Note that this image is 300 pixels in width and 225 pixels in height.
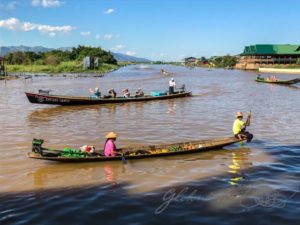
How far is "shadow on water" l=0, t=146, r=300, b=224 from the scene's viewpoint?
897 centimetres

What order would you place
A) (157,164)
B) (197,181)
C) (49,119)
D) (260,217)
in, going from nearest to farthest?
(260,217) < (197,181) < (157,164) < (49,119)

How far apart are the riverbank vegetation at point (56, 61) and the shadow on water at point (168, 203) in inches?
3243

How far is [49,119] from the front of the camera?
24.2 metres

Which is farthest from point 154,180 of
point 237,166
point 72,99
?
point 72,99

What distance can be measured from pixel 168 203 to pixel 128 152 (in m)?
4.11

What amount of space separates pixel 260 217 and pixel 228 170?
3.86 m

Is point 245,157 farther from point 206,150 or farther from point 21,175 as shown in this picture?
point 21,175

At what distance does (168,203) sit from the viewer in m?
9.87

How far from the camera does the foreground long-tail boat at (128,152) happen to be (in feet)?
41.2

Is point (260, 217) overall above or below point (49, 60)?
below

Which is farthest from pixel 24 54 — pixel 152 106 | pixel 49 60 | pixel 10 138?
pixel 10 138

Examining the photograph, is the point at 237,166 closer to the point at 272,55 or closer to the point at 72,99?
the point at 72,99

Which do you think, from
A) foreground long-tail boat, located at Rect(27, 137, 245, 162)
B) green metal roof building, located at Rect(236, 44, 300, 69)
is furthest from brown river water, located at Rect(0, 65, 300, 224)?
green metal roof building, located at Rect(236, 44, 300, 69)

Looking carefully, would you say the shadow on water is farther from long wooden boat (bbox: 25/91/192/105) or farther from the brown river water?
long wooden boat (bbox: 25/91/192/105)
